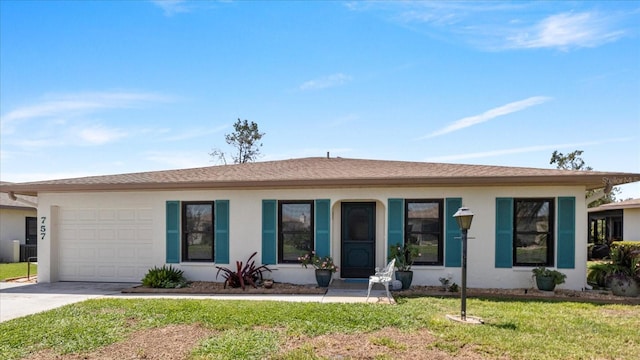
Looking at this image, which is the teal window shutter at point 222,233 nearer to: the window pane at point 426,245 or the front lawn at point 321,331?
the front lawn at point 321,331

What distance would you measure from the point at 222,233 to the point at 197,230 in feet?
2.58

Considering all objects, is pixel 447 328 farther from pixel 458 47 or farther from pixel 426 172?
pixel 458 47

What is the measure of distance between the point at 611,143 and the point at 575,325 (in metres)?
12.1

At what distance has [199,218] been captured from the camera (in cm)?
1021

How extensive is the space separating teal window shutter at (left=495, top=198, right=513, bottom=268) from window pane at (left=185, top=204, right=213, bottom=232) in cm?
710

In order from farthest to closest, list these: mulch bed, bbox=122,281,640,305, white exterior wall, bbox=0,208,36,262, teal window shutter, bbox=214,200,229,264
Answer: white exterior wall, bbox=0,208,36,262 < teal window shutter, bbox=214,200,229,264 < mulch bed, bbox=122,281,640,305

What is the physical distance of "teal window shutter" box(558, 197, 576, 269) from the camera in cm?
880

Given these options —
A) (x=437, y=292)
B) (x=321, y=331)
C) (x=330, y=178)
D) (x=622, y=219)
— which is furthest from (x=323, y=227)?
(x=622, y=219)

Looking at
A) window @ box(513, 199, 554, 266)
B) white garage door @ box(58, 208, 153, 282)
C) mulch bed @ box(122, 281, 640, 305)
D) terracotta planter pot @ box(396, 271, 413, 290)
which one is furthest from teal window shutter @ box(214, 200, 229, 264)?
window @ box(513, 199, 554, 266)

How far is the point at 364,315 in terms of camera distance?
6.19m

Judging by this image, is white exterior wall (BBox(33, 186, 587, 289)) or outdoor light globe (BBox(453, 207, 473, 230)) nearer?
outdoor light globe (BBox(453, 207, 473, 230))

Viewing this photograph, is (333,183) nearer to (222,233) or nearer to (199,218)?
(222,233)

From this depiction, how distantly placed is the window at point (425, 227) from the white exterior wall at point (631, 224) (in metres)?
15.3

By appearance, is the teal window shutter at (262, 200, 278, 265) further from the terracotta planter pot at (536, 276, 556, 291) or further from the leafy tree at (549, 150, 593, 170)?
the leafy tree at (549, 150, 593, 170)
